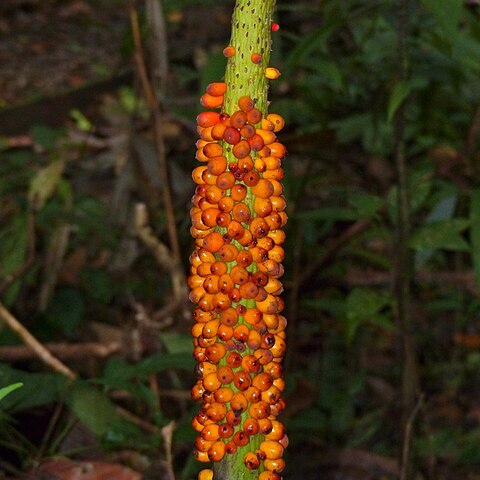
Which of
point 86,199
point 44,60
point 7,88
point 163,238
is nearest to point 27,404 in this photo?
point 163,238

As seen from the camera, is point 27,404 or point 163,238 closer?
point 27,404

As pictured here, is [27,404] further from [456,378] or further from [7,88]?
[7,88]

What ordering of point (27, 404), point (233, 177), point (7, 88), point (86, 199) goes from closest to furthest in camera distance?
point (233, 177) → point (27, 404) → point (86, 199) → point (7, 88)

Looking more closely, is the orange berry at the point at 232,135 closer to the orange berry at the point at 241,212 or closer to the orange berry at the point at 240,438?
the orange berry at the point at 241,212

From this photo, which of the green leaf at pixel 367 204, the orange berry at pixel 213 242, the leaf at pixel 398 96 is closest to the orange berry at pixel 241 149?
the orange berry at pixel 213 242

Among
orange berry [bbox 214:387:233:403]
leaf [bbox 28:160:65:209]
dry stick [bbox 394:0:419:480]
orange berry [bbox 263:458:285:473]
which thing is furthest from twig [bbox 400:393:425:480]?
leaf [bbox 28:160:65:209]

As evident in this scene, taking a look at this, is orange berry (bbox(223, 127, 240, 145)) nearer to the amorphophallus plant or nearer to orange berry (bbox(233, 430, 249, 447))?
the amorphophallus plant

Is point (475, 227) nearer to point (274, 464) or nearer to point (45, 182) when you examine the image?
point (274, 464)
